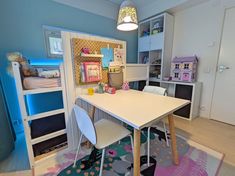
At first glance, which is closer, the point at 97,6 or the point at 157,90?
the point at 157,90

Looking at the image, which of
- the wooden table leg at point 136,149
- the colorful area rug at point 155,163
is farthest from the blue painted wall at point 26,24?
the wooden table leg at point 136,149

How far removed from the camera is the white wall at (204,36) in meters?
2.35

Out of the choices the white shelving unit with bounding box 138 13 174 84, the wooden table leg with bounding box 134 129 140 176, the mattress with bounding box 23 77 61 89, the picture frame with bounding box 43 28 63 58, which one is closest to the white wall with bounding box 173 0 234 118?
the white shelving unit with bounding box 138 13 174 84

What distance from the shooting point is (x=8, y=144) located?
157cm

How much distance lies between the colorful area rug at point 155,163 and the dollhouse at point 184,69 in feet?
4.45

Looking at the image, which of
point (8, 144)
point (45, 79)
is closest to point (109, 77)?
point (45, 79)

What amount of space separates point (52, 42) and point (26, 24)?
1.45 feet

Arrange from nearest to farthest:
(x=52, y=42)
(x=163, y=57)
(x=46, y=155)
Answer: (x=46, y=155), (x=52, y=42), (x=163, y=57)

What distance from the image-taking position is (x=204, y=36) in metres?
2.51

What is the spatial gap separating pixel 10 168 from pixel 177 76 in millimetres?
3126

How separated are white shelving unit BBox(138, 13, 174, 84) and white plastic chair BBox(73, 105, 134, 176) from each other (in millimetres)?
1804

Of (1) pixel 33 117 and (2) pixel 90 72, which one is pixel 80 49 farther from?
(1) pixel 33 117

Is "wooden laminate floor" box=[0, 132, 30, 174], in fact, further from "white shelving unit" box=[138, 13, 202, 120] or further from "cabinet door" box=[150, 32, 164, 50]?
"cabinet door" box=[150, 32, 164, 50]

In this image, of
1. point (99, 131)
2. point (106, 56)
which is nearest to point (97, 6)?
point (106, 56)
